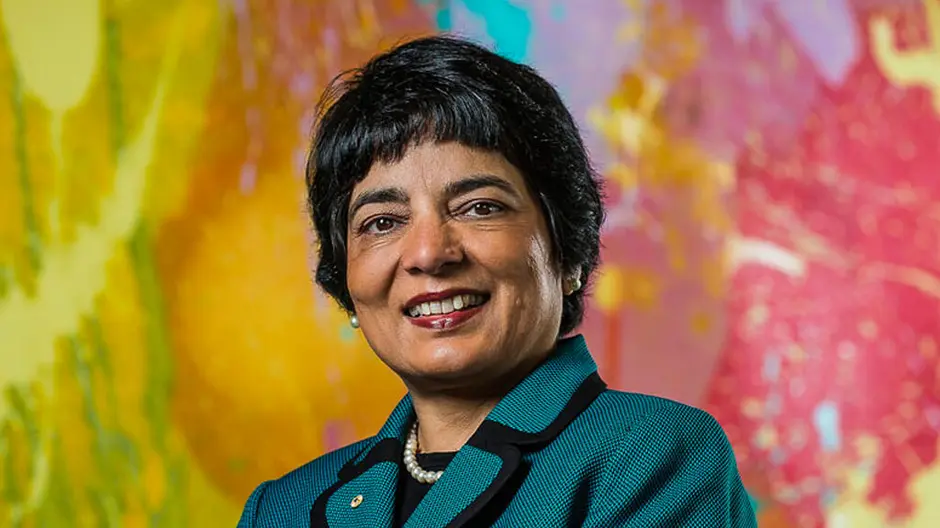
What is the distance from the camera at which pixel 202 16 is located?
10.4 ft

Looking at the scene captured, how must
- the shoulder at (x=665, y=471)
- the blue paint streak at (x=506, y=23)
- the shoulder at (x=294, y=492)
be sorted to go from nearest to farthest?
the shoulder at (x=665, y=471) < the shoulder at (x=294, y=492) < the blue paint streak at (x=506, y=23)

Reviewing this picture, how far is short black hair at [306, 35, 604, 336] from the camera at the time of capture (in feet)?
5.12

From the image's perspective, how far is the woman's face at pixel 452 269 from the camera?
59.4 inches

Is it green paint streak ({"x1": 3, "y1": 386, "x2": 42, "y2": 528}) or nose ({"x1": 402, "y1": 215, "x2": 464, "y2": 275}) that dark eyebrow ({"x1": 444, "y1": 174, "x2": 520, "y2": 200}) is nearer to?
nose ({"x1": 402, "y1": 215, "x2": 464, "y2": 275})

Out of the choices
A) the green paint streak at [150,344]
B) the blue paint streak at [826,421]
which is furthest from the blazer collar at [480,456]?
the blue paint streak at [826,421]

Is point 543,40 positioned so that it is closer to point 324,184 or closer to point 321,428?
point 321,428

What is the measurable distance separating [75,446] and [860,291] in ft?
6.25

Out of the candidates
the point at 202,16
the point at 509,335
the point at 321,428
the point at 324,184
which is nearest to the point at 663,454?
the point at 509,335

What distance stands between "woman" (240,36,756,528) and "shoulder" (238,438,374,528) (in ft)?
0.11

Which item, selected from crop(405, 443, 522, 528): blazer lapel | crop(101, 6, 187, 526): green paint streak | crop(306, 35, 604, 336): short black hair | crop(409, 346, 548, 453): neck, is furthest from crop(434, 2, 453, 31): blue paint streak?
crop(405, 443, 522, 528): blazer lapel

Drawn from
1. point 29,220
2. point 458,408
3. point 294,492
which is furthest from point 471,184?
point 29,220

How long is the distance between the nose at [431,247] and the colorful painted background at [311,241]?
1.64m

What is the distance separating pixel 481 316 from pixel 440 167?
180 millimetres

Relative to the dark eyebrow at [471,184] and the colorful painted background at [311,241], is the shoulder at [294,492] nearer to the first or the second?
the dark eyebrow at [471,184]
